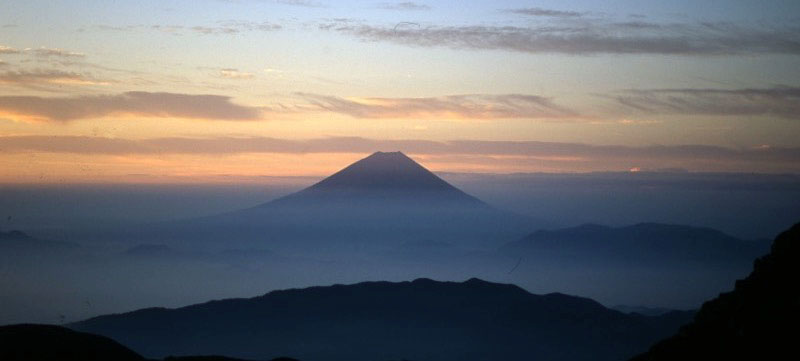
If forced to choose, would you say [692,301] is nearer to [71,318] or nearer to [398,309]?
[398,309]

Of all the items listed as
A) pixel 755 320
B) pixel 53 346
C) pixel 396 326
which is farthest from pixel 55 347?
pixel 396 326

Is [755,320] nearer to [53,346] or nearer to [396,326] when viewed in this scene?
[53,346]

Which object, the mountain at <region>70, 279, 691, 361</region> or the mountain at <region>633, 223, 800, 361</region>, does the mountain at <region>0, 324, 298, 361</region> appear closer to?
the mountain at <region>633, 223, 800, 361</region>

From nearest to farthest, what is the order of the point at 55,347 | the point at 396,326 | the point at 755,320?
the point at 755,320
the point at 55,347
the point at 396,326

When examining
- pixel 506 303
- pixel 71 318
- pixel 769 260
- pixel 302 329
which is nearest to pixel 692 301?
pixel 506 303

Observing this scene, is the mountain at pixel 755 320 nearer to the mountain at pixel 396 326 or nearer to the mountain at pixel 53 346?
the mountain at pixel 53 346

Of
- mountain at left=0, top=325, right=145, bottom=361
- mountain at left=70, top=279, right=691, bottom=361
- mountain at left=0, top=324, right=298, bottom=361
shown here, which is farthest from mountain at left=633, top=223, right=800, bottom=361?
mountain at left=70, top=279, right=691, bottom=361
